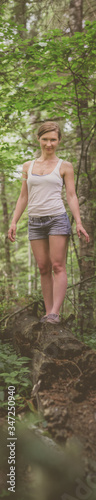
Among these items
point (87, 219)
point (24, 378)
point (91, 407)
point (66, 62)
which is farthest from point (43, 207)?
point (87, 219)

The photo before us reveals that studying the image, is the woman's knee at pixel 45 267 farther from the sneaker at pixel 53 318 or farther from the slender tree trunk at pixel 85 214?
the slender tree trunk at pixel 85 214

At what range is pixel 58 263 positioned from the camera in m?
3.25

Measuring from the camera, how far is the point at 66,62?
15.0 feet

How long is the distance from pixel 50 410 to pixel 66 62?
410 centimetres

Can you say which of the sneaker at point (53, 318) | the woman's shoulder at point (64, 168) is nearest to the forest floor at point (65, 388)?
the sneaker at point (53, 318)

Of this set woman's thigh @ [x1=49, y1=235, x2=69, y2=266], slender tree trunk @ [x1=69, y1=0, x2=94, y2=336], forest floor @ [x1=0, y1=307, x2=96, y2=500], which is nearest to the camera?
forest floor @ [x1=0, y1=307, x2=96, y2=500]

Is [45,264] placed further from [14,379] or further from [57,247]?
[14,379]

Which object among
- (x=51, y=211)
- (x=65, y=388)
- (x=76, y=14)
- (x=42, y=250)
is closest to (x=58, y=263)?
(x=42, y=250)

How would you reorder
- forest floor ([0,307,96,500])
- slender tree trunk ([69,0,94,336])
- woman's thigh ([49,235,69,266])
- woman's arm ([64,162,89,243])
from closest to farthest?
forest floor ([0,307,96,500]) → woman's thigh ([49,235,69,266]) → woman's arm ([64,162,89,243]) → slender tree trunk ([69,0,94,336])

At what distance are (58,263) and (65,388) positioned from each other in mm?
1180

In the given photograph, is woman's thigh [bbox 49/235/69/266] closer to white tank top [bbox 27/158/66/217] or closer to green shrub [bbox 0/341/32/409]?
white tank top [bbox 27/158/66/217]

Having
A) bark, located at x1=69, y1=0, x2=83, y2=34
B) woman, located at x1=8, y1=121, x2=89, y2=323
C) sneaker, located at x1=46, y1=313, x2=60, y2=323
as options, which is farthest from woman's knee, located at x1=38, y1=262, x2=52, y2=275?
bark, located at x1=69, y1=0, x2=83, y2=34

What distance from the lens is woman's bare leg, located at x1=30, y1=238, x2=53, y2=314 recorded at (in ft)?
11.2

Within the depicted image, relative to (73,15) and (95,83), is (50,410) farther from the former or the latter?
(73,15)
